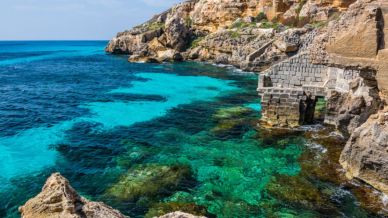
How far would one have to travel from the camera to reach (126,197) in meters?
13.4

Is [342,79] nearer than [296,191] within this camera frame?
No

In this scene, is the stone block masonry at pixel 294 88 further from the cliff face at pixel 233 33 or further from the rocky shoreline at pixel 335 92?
the cliff face at pixel 233 33

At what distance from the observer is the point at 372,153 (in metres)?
13.5

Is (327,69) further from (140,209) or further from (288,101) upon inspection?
(140,209)

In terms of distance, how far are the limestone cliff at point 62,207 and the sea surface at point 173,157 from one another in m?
6.73

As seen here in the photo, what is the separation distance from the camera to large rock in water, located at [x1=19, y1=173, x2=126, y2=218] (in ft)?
17.6

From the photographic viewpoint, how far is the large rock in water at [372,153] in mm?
13203

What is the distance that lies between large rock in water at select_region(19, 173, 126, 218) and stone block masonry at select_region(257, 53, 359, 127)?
57.8 ft

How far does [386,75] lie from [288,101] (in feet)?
34.8

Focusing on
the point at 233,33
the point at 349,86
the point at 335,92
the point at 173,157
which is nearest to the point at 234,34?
the point at 233,33

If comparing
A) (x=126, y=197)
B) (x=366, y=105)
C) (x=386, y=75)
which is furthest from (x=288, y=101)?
(x=126, y=197)

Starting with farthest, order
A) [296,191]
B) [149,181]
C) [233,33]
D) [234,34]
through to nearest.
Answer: [233,33]
[234,34]
[149,181]
[296,191]

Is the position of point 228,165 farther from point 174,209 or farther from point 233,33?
point 233,33

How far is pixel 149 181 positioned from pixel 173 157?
3.18 metres
